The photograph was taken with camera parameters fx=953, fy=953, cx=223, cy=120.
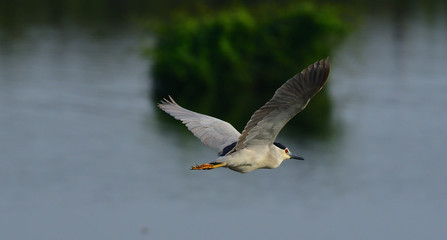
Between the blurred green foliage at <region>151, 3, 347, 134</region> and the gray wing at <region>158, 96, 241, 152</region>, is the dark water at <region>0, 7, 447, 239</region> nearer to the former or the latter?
the blurred green foliage at <region>151, 3, 347, 134</region>

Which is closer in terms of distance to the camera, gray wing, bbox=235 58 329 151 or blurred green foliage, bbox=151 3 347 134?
gray wing, bbox=235 58 329 151

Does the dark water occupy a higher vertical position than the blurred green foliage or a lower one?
lower

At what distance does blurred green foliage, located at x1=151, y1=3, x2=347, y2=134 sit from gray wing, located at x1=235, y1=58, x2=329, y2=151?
41.0m

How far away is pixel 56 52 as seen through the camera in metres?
78.1

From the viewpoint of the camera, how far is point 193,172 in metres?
49.8

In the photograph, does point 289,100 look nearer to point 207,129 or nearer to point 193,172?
point 207,129

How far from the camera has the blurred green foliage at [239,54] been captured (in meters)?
56.5

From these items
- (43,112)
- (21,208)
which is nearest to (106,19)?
(43,112)

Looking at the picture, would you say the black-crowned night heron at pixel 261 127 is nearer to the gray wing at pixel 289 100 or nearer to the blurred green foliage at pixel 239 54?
the gray wing at pixel 289 100

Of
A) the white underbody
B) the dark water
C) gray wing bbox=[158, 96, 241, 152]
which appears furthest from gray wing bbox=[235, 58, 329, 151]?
Result: the dark water

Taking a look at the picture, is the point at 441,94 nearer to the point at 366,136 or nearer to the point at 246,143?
the point at 366,136

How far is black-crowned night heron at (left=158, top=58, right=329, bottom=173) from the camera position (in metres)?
13.1

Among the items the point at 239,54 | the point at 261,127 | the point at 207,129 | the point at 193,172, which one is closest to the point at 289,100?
the point at 261,127

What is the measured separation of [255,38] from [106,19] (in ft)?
134
